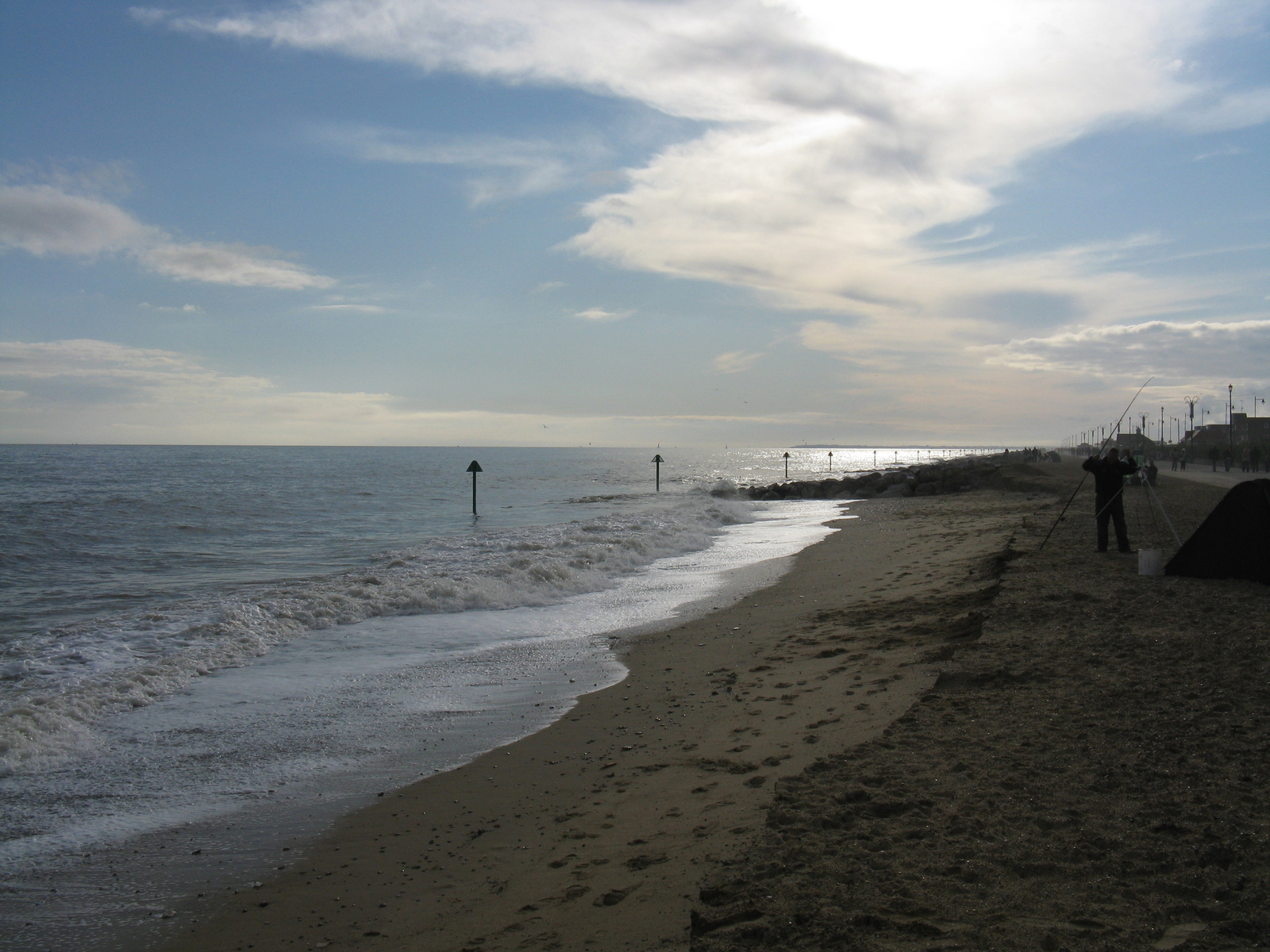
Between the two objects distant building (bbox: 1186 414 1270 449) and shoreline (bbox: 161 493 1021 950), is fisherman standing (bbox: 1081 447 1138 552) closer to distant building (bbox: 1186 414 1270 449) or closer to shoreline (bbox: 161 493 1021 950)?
shoreline (bbox: 161 493 1021 950)

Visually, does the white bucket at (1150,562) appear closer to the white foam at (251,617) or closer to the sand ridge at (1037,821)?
the sand ridge at (1037,821)

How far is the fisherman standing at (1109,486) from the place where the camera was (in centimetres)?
1196

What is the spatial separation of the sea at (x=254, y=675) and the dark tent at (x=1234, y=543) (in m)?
6.13

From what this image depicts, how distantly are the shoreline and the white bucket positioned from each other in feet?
11.6

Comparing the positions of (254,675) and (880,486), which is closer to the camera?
(254,675)

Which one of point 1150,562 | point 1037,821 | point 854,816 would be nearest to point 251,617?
point 854,816

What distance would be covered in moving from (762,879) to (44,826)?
433cm

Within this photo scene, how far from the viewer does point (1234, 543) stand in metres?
9.38

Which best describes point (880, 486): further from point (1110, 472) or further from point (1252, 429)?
point (1252, 429)

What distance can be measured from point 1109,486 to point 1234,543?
3089 mm

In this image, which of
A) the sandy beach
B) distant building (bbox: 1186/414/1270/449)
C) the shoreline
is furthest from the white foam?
distant building (bbox: 1186/414/1270/449)

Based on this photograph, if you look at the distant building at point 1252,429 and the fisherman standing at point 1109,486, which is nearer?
the fisherman standing at point 1109,486

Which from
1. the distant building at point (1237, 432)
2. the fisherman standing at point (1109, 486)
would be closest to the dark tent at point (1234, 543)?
the fisherman standing at point (1109, 486)

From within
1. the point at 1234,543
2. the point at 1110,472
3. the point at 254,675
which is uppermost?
the point at 1110,472
